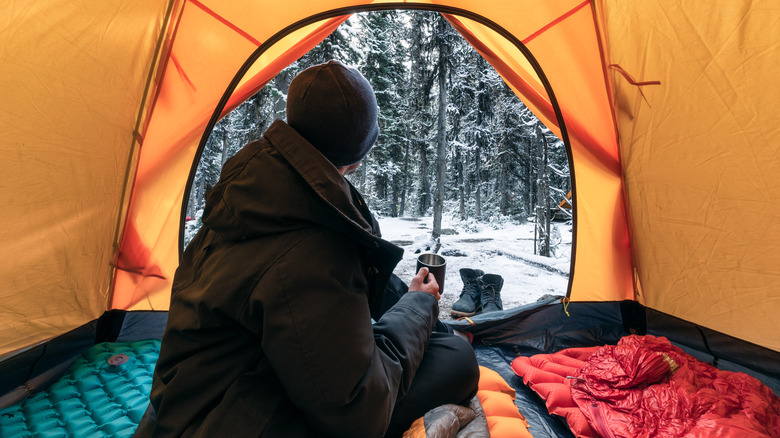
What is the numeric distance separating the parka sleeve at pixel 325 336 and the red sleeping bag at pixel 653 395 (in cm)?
125

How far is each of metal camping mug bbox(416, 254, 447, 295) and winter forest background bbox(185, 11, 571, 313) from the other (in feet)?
7.05

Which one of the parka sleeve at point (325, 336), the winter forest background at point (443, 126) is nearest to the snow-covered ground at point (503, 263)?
the winter forest background at point (443, 126)

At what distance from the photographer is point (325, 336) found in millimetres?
718

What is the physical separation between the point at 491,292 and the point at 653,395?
1.42 meters

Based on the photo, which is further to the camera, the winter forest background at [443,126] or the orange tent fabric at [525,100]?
the winter forest background at [443,126]

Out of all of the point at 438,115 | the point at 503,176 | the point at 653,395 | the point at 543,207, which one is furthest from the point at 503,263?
the point at 503,176

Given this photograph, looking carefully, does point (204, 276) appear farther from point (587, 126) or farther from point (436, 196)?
point (436, 196)

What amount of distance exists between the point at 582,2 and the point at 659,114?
0.86 metres

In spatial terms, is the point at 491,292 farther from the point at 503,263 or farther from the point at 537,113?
the point at 503,263

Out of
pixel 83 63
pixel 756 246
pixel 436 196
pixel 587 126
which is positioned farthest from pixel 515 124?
pixel 83 63

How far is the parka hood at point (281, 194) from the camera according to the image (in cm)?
75

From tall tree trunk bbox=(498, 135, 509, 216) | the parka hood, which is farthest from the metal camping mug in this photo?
tall tree trunk bbox=(498, 135, 509, 216)

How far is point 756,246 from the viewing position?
1554mm

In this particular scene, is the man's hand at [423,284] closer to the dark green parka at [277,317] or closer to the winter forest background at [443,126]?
the dark green parka at [277,317]
